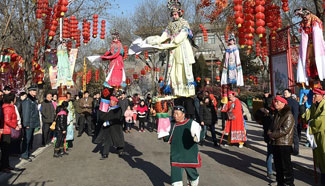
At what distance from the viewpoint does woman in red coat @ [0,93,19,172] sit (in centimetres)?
782

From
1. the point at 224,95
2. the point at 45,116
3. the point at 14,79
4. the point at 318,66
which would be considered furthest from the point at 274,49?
the point at 14,79

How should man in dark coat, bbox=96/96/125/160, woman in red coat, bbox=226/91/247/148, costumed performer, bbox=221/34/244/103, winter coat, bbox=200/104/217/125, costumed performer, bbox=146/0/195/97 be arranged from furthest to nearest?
1. costumed performer, bbox=221/34/244/103
2. winter coat, bbox=200/104/217/125
3. woman in red coat, bbox=226/91/247/148
4. man in dark coat, bbox=96/96/125/160
5. costumed performer, bbox=146/0/195/97

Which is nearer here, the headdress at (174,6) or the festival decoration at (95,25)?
the headdress at (174,6)

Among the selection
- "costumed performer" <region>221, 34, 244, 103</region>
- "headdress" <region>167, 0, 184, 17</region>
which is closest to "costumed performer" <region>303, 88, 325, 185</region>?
"headdress" <region>167, 0, 184, 17</region>

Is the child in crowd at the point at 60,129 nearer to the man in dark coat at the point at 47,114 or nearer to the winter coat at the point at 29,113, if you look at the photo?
the winter coat at the point at 29,113

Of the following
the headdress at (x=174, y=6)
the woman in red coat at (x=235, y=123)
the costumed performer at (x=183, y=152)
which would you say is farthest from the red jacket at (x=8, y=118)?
the woman in red coat at (x=235, y=123)

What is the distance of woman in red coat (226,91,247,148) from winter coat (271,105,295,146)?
5.18 m

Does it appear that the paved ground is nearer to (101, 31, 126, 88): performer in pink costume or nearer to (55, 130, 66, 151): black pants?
(55, 130, 66, 151): black pants

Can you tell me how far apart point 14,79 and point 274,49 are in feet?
39.6

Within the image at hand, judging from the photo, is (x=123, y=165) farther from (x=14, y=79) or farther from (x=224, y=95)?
Result: (x=14, y=79)

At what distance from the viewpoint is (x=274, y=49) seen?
12.2 m

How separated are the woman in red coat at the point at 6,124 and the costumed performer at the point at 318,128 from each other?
7.15 meters

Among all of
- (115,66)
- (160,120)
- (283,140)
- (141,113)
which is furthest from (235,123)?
(141,113)

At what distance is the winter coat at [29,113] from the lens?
31.8ft
